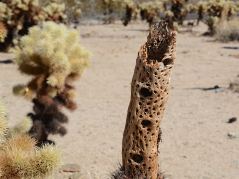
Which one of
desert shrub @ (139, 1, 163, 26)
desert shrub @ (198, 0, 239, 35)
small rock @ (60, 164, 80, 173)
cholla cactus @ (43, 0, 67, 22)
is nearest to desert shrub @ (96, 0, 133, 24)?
desert shrub @ (139, 1, 163, 26)

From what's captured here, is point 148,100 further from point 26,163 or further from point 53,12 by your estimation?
point 53,12

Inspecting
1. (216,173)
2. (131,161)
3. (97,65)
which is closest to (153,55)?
(131,161)

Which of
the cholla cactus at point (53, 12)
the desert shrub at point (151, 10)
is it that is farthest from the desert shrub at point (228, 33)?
the desert shrub at point (151, 10)

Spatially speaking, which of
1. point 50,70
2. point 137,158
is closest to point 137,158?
point 137,158

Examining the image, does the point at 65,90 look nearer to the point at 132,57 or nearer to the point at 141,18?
the point at 132,57

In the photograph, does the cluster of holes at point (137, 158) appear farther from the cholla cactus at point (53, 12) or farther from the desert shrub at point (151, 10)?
the desert shrub at point (151, 10)

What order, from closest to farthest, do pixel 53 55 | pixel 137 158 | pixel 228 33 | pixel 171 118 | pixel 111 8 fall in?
pixel 137 158 < pixel 53 55 < pixel 171 118 < pixel 228 33 < pixel 111 8
